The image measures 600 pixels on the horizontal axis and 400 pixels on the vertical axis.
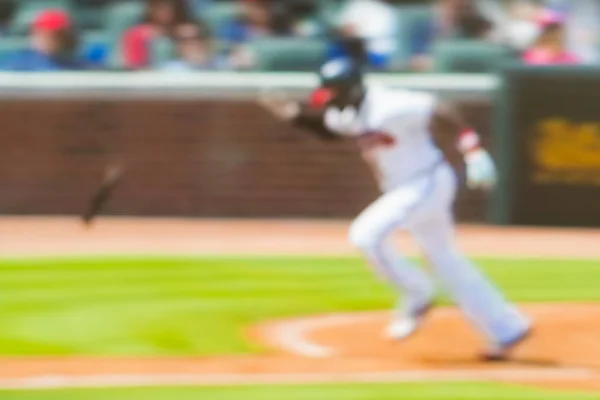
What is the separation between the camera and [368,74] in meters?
15.3

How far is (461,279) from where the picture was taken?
8.73 m

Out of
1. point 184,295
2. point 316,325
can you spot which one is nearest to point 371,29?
point 184,295

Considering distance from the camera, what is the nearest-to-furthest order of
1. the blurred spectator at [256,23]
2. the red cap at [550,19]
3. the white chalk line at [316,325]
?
the white chalk line at [316,325]
the red cap at [550,19]
the blurred spectator at [256,23]

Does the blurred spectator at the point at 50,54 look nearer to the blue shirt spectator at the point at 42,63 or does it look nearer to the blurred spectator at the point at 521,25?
the blue shirt spectator at the point at 42,63

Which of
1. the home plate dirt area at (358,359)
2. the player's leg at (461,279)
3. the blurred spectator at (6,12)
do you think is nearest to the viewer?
the home plate dirt area at (358,359)

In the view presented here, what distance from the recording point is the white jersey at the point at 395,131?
8586 mm

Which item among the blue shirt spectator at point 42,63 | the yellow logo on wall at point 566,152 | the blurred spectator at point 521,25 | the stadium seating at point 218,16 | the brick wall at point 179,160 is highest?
the stadium seating at point 218,16

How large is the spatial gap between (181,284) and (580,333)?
115 inches

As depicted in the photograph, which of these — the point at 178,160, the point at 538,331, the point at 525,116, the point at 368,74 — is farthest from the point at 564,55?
the point at 538,331

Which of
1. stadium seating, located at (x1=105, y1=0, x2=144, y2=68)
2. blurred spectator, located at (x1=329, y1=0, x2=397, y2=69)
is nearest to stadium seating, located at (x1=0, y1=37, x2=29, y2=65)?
stadium seating, located at (x1=105, y1=0, x2=144, y2=68)

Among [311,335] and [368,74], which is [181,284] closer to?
[311,335]

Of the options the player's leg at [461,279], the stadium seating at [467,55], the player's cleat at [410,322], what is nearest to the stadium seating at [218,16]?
the stadium seating at [467,55]

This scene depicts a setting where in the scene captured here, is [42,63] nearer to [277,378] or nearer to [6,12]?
[6,12]

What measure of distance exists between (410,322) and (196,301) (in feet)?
6.86
